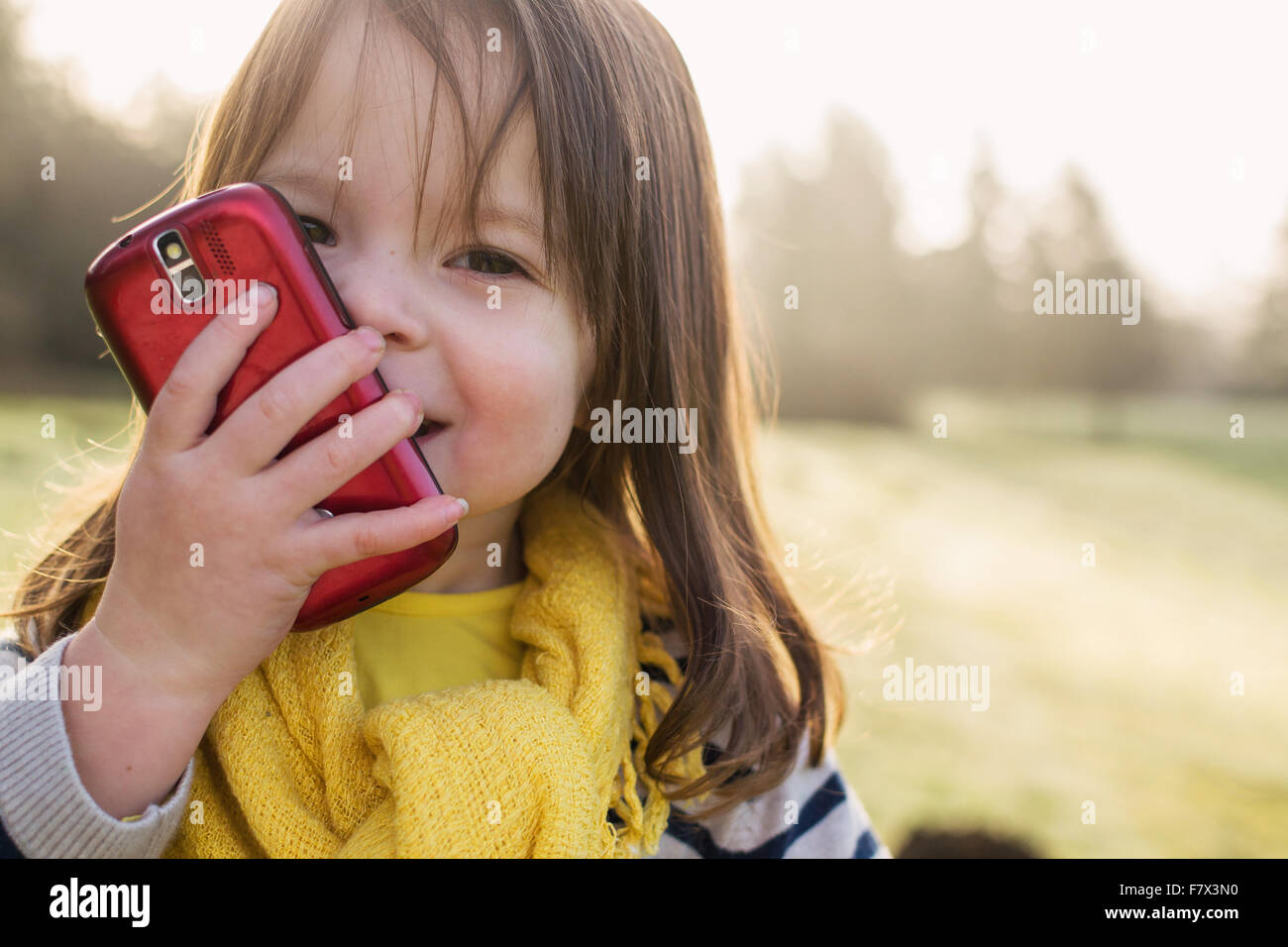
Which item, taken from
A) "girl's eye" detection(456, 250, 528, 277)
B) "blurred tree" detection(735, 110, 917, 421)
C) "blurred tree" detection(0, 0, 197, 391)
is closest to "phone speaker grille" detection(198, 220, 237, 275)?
"girl's eye" detection(456, 250, 528, 277)

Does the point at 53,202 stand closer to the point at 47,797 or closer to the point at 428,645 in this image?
the point at 428,645

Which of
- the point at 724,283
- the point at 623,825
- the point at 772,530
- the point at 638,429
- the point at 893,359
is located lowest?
the point at 893,359

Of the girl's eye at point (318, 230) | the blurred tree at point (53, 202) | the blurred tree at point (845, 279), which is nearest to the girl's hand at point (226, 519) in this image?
the girl's eye at point (318, 230)

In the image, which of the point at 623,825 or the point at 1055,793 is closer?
the point at 623,825

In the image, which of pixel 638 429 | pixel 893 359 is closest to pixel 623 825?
pixel 638 429

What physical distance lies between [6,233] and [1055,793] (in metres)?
6.58

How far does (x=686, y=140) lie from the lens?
126 centimetres

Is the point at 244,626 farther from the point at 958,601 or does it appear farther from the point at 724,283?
the point at 958,601

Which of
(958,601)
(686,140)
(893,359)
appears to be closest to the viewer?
(686,140)

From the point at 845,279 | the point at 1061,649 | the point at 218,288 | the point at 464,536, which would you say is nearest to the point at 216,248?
the point at 218,288

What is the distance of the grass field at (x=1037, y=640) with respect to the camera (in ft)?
9.40

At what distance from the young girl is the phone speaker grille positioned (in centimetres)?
5

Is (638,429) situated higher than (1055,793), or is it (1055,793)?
(638,429)

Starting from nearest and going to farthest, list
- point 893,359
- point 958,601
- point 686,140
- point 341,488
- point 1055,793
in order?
point 341,488 < point 686,140 < point 1055,793 < point 958,601 < point 893,359
